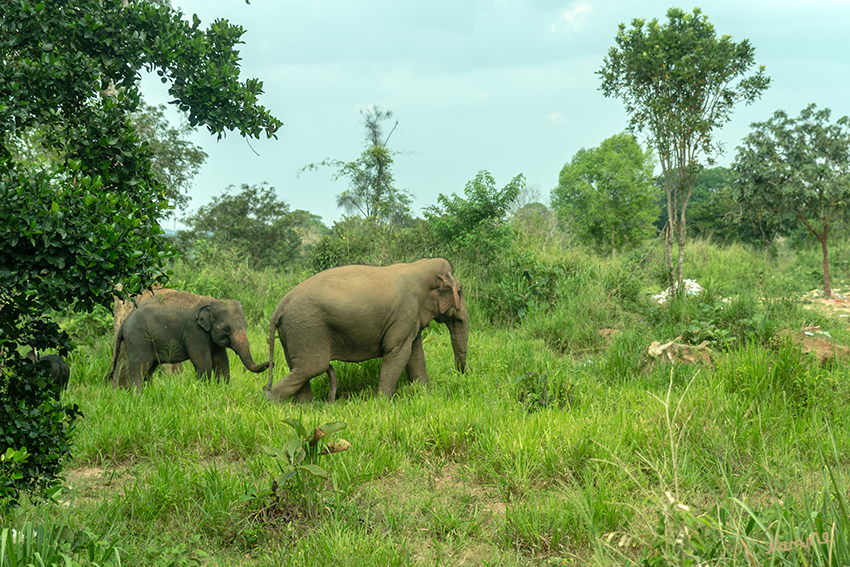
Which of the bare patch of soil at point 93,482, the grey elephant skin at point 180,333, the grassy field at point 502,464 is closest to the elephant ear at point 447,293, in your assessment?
the grassy field at point 502,464

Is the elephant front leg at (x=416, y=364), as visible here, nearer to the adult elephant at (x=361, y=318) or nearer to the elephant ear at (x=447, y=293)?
the adult elephant at (x=361, y=318)

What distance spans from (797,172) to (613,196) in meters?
21.6

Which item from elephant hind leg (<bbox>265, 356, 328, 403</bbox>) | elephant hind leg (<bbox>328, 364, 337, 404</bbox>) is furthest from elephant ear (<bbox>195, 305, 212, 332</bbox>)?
elephant hind leg (<bbox>328, 364, 337, 404</bbox>)

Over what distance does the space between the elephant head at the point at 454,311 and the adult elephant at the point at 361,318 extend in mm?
11

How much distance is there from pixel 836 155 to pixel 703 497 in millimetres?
19129

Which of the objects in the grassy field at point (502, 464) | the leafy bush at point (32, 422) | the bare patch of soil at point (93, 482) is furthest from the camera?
the bare patch of soil at point (93, 482)

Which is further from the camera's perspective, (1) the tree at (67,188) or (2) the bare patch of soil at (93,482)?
(2) the bare patch of soil at (93,482)

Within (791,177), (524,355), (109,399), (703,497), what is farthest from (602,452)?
(791,177)

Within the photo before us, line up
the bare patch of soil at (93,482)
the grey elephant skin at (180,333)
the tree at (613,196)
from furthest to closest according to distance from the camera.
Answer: the tree at (613,196)
the grey elephant skin at (180,333)
the bare patch of soil at (93,482)

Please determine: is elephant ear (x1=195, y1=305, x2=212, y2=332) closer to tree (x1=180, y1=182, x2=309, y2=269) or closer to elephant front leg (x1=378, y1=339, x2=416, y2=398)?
elephant front leg (x1=378, y1=339, x2=416, y2=398)

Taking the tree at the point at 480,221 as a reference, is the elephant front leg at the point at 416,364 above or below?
below

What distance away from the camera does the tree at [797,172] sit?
1736cm

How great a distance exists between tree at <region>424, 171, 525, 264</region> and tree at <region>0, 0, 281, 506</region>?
271 inches

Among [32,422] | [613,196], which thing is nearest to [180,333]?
[32,422]
